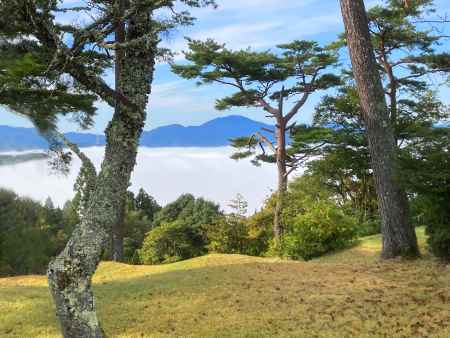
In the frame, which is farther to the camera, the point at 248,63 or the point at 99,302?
the point at 248,63

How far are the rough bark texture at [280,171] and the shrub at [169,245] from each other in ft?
27.7

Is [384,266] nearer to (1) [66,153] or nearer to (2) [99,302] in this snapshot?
(2) [99,302]

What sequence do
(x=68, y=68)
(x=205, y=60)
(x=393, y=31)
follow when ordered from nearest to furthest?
(x=68, y=68)
(x=393, y=31)
(x=205, y=60)

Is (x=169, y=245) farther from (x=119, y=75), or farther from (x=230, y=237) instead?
(x=119, y=75)

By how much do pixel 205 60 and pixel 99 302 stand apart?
1586cm

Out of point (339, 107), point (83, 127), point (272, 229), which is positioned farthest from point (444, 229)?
point (272, 229)

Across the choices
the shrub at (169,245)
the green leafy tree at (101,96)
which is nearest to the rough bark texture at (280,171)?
the shrub at (169,245)

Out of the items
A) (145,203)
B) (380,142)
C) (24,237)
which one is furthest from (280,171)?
(145,203)

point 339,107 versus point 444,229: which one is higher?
point 339,107

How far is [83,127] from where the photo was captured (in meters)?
10.7

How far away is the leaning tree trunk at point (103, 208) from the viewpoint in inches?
159

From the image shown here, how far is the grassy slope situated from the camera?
5008 millimetres

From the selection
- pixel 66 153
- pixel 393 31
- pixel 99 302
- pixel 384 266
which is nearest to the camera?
pixel 99 302

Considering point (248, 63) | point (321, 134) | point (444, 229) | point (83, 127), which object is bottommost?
point (444, 229)
